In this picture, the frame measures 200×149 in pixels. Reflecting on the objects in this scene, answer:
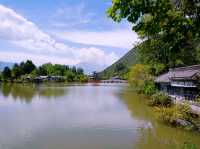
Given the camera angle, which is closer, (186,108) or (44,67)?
(186,108)

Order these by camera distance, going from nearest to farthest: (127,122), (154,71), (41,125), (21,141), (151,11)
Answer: (151,11)
(21,141)
(41,125)
(127,122)
(154,71)

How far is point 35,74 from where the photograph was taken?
107m

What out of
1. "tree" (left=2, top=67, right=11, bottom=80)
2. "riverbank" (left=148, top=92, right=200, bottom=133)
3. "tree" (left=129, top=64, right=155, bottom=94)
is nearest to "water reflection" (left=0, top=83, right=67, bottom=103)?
"tree" (left=129, top=64, right=155, bottom=94)

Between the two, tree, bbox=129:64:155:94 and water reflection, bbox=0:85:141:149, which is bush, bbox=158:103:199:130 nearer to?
water reflection, bbox=0:85:141:149

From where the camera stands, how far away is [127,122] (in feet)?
62.7

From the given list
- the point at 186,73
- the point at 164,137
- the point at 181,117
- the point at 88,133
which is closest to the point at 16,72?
the point at 186,73

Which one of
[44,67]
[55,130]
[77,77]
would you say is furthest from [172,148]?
[44,67]

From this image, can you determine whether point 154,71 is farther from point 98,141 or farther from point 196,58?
point 98,141

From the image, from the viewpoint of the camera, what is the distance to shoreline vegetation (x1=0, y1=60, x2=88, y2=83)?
9950 centimetres

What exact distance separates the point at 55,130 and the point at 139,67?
94.5 feet

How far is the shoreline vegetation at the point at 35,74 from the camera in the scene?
326 feet

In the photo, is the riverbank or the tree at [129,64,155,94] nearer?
the riverbank

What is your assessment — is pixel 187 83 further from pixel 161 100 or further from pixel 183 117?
pixel 183 117

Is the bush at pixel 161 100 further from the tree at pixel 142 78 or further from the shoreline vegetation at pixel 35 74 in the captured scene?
the shoreline vegetation at pixel 35 74
